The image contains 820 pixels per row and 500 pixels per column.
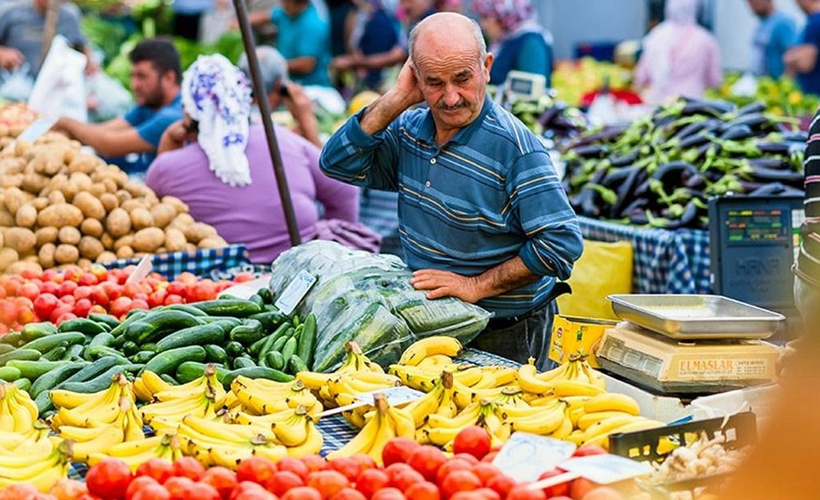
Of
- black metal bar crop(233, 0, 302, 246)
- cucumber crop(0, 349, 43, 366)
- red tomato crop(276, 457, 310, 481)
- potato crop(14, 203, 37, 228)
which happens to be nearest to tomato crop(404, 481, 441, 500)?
red tomato crop(276, 457, 310, 481)

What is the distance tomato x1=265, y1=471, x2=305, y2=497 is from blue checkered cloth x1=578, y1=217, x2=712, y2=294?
376 centimetres

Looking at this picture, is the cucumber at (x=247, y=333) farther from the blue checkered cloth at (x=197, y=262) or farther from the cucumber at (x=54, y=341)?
the blue checkered cloth at (x=197, y=262)

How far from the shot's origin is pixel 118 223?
5.39 m

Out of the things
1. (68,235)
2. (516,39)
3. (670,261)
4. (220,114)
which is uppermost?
(516,39)

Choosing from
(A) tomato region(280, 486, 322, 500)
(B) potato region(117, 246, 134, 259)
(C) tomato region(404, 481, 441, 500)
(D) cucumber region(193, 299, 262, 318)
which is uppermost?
(B) potato region(117, 246, 134, 259)

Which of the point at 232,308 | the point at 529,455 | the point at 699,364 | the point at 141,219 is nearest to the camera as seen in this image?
the point at 529,455

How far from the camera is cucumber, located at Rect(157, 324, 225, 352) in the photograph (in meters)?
3.55

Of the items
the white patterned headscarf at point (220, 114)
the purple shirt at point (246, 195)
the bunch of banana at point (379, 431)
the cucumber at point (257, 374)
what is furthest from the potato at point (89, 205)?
the bunch of banana at point (379, 431)

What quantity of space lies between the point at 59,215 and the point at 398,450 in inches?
133

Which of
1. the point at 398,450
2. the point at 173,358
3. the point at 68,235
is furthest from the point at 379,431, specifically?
the point at 68,235

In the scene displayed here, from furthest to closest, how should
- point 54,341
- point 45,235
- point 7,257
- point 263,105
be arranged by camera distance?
point 45,235 < point 7,257 < point 263,105 < point 54,341

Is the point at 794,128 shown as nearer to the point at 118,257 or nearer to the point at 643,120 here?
the point at 643,120

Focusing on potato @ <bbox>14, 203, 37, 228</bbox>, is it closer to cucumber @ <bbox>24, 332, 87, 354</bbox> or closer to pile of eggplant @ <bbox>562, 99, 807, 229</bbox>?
cucumber @ <bbox>24, 332, 87, 354</bbox>

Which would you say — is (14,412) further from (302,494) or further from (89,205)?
(89,205)
